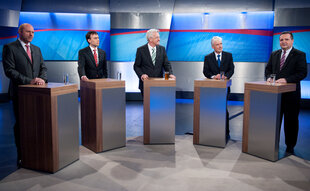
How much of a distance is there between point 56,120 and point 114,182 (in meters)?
0.89

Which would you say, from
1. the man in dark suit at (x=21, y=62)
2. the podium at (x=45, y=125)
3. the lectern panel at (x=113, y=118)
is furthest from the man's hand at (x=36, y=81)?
the lectern panel at (x=113, y=118)

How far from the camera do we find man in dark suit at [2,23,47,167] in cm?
286

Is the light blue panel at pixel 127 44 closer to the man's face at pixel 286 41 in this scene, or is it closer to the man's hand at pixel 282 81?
the man's face at pixel 286 41

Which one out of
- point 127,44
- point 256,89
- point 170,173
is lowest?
point 170,173

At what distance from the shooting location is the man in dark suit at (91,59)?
3.79 meters

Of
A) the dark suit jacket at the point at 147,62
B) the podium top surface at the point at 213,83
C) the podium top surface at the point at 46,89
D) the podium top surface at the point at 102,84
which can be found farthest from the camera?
the dark suit jacket at the point at 147,62

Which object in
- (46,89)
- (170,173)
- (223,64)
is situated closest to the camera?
(46,89)

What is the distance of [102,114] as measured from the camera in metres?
3.38

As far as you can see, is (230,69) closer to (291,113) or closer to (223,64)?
(223,64)

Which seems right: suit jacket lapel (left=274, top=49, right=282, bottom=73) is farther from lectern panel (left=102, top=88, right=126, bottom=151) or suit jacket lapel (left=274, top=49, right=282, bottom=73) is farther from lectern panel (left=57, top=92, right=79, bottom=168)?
lectern panel (left=57, top=92, right=79, bottom=168)

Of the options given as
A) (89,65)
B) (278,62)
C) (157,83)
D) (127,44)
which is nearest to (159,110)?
(157,83)

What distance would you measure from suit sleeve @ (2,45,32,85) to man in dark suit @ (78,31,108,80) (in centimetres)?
97

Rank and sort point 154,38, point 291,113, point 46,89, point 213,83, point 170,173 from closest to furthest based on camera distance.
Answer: point 46,89, point 170,173, point 291,113, point 213,83, point 154,38

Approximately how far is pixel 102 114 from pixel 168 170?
1.14m
